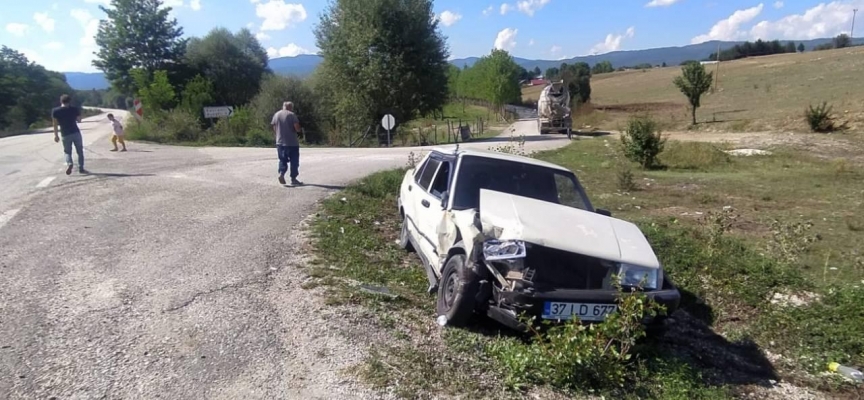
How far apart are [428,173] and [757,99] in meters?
42.9

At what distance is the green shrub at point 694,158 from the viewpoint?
17312 millimetres

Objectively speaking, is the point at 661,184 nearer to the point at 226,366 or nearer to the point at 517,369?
the point at 517,369

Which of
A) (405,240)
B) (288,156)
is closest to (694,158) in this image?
(288,156)

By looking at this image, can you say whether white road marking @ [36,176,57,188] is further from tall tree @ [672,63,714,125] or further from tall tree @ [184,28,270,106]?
tall tree @ [184,28,270,106]

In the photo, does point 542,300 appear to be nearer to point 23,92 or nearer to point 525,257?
point 525,257

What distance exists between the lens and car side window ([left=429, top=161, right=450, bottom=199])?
5.88 meters

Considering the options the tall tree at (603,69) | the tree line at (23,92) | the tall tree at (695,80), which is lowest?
the tall tree at (695,80)

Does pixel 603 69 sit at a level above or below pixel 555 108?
above

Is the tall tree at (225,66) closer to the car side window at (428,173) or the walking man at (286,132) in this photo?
the walking man at (286,132)

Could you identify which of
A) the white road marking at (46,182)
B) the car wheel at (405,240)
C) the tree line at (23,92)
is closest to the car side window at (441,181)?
the car wheel at (405,240)

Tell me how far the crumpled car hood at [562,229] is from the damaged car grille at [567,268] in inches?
3.0

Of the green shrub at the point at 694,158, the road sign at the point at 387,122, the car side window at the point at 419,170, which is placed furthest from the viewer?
the road sign at the point at 387,122

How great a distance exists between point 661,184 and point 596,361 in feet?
35.6

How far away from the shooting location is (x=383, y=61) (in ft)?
107
